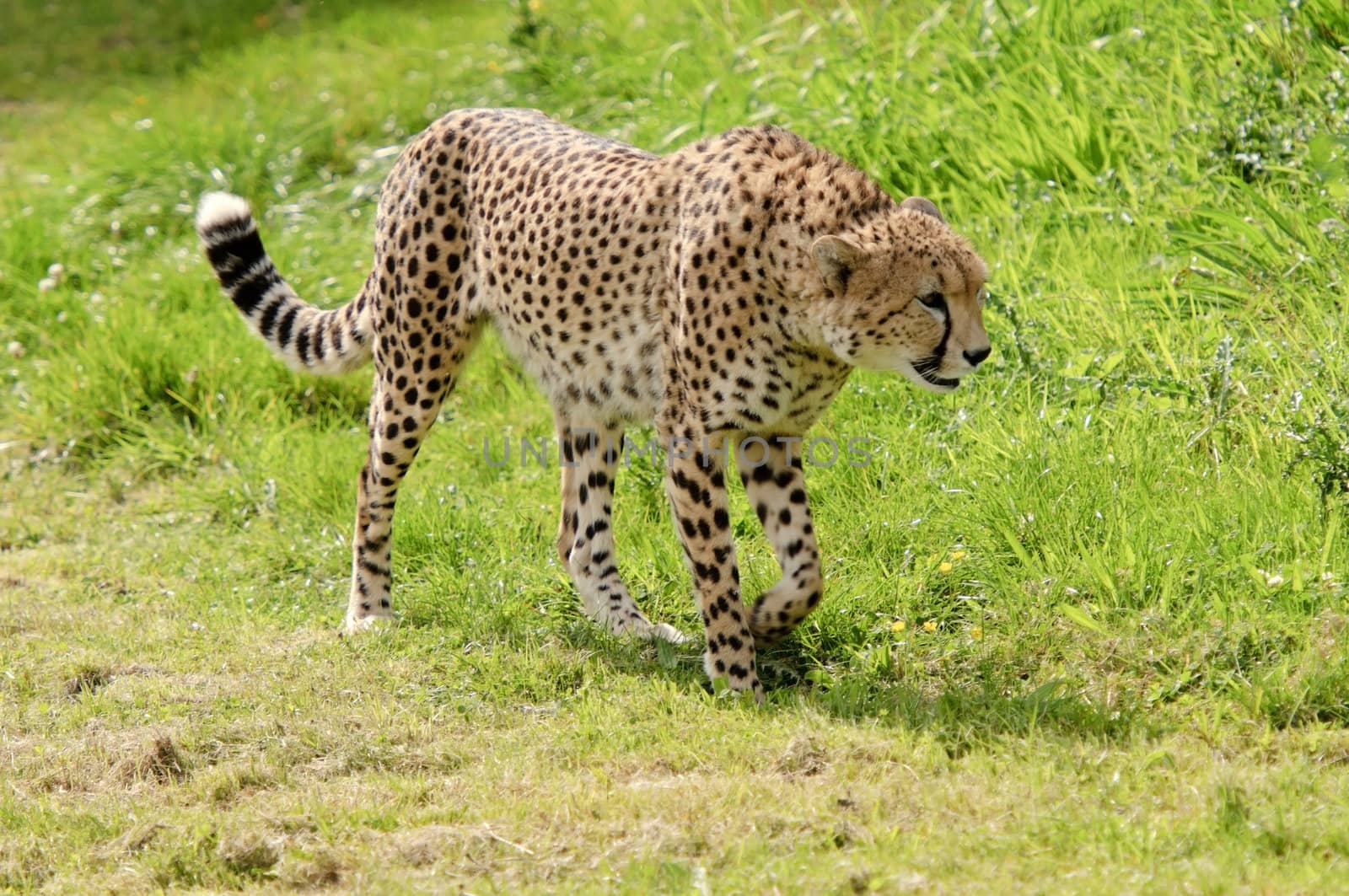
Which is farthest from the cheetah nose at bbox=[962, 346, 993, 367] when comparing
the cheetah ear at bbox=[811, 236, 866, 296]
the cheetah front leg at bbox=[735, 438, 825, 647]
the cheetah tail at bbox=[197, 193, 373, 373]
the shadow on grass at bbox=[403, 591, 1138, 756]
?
the cheetah tail at bbox=[197, 193, 373, 373]

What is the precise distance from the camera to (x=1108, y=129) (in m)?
5.72

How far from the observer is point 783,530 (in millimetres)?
4051

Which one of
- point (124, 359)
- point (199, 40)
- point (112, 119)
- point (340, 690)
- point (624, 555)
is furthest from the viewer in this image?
point (199, 40)

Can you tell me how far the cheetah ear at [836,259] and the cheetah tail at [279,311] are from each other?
66.5 inches

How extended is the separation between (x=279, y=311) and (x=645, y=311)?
1.43m

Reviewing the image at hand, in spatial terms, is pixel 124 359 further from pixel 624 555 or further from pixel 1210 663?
pixel 1210 663

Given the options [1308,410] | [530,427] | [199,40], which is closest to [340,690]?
[530,427]

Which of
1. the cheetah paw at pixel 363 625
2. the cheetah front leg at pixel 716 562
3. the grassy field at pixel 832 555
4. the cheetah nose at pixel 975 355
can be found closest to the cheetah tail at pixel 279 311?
the grassy field at pixel 832 555

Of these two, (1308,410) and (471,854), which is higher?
(1308,410)

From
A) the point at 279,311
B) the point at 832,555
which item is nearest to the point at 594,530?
the point at 832,555

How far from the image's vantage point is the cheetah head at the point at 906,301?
12.1 ft

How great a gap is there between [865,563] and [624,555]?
0.82 m

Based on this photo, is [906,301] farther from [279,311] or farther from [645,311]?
[279,311]

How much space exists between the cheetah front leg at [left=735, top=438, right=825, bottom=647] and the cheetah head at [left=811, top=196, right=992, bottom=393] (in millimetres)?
455
